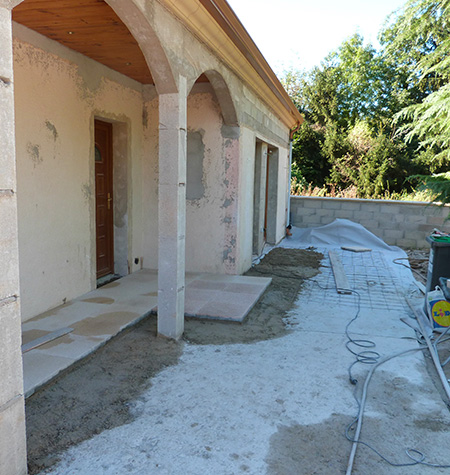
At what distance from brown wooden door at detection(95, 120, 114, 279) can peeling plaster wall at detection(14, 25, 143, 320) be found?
0.35 m

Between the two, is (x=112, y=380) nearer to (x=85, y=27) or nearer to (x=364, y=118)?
(x=85, y=27)

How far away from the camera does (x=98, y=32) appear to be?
4.25 m

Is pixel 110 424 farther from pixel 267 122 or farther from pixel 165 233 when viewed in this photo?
pixel 267 122

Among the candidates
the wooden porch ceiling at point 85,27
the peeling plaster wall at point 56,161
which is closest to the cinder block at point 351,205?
the peeling plaster wall at point 56,161

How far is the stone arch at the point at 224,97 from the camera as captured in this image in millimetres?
5223

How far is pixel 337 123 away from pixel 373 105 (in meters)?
2.43

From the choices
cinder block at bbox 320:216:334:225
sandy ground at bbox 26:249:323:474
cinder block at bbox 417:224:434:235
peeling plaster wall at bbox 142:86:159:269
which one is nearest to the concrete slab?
sandy ground at bbox 26:249:323:474

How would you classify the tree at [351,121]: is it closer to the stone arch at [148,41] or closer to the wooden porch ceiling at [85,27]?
the wooden porch ceiling at [85,27]

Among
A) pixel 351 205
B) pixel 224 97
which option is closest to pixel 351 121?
pixel 351 205

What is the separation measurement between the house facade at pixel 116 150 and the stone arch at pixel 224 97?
0.07ft

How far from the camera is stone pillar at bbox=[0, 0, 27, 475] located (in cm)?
192

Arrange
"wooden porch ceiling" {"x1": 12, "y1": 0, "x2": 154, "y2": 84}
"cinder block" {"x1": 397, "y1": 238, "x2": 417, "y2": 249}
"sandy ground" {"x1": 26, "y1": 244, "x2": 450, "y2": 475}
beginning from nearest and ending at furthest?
"sandy ground" {"x1": 26, "y1": 244, "x2": 450, "y2": 475} < "wooden porch ceiling" {"x1": 12, "y1": 0, "x2": 154, "y2": 84} < "cinder block" {"x1": 397, "y1": 238, "x2": 417, "y2": 249}

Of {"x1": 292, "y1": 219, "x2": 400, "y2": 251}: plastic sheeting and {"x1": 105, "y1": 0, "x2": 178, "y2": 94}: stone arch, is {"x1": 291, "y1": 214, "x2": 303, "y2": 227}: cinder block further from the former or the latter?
{"x1": 105, "y1": 0, "x2": 178, "y2": 94}: stone arch

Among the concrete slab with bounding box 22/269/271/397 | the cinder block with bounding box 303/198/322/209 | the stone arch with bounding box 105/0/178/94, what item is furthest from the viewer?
the cinder block with bounding box 303/198/322/209
